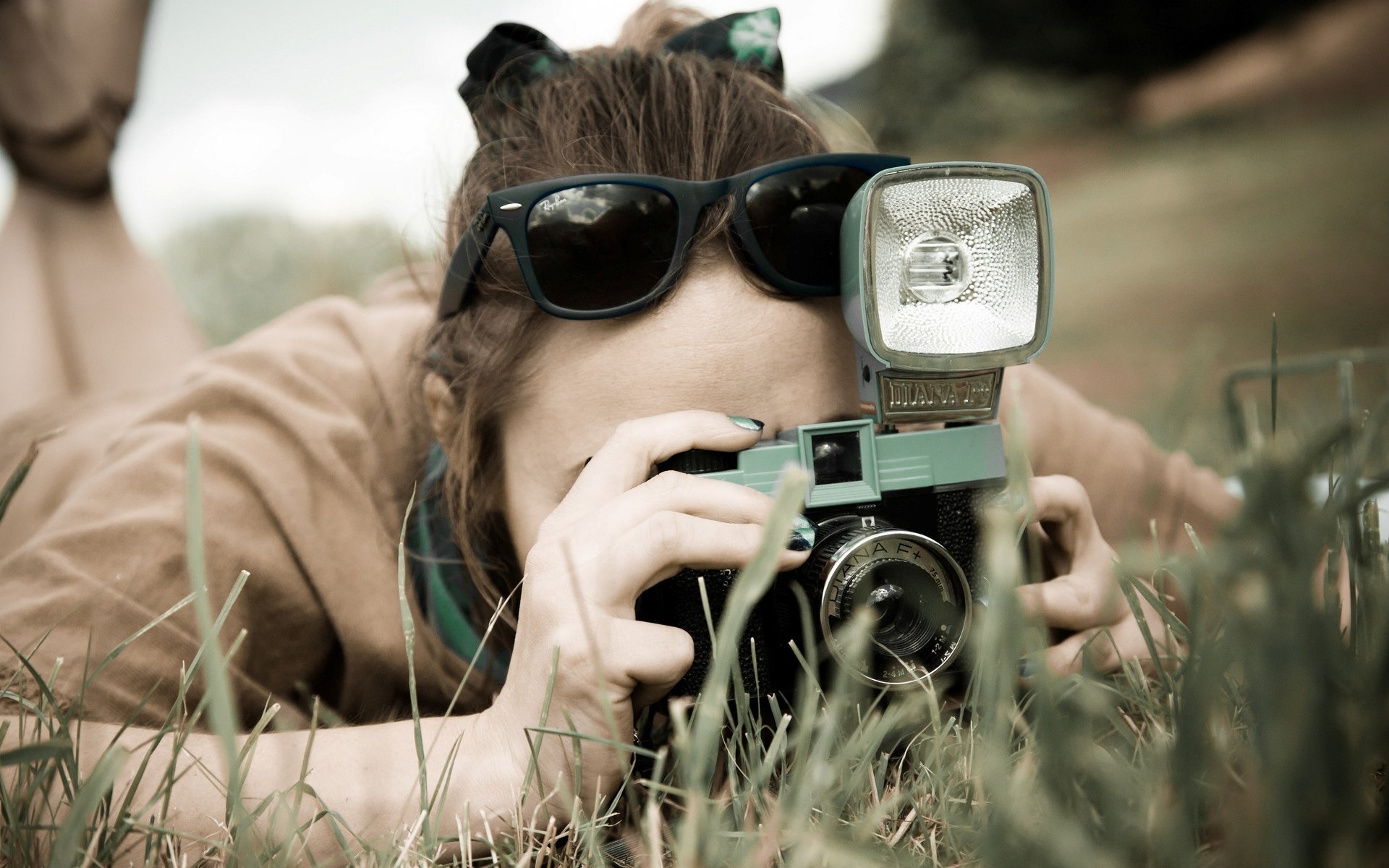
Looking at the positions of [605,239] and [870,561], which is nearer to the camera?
[870,561]

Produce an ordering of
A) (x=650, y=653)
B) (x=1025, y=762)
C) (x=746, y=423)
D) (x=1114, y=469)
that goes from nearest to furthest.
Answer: (x=1025, y=762) → (x=650, y=653) → (x=746, y=423) → (x=1114, y=469)

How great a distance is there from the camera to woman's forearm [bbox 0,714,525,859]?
71 centimetres

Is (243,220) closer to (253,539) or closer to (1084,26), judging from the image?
(253,539)

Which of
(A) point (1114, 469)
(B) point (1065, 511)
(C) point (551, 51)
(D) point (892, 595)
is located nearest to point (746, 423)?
(D) point (892, 595)

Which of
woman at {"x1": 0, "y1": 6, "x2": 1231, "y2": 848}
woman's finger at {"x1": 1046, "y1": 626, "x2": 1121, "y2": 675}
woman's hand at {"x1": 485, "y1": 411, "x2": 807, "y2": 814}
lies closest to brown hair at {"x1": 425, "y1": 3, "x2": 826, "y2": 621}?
woman at {"x1": 0, "y1": 6, "x2": 1231, "y2": 848}

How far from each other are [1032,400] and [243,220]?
207 inches

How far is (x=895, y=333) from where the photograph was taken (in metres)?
0.84

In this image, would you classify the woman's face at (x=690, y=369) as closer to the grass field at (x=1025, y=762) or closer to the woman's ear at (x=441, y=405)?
the woman's ear at (x=441, y=405)

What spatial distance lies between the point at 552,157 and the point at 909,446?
0.51 m

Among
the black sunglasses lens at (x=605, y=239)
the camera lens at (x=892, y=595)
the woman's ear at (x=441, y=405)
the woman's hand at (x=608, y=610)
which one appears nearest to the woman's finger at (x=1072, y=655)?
the camera lens at (x=892, y=595)

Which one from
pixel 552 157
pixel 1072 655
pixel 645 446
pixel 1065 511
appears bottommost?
pixel 1072 655

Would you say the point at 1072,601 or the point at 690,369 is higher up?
the point at 690,369

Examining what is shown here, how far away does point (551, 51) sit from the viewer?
113cm

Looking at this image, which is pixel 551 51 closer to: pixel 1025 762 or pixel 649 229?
pixel 649 229
